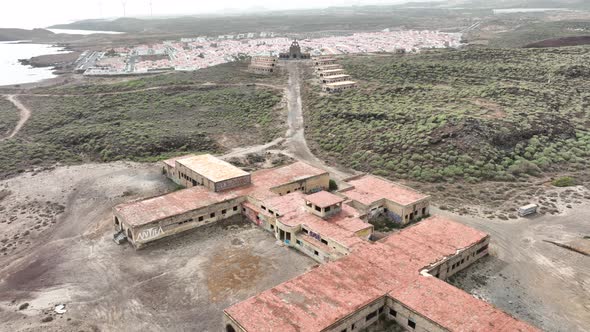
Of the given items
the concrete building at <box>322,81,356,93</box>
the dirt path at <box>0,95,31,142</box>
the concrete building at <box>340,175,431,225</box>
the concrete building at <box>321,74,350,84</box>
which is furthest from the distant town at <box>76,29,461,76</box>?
the concrete building at <box>340,175,431,225</box>

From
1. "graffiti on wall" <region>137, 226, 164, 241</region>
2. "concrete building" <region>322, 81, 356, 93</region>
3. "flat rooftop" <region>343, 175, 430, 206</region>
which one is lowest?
"graffiti on wall" <region>137, 226, 164, 241</region>

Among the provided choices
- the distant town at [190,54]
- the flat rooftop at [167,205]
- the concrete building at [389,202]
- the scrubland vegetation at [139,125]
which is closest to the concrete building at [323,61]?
the scrubland vegetation at [139,125]

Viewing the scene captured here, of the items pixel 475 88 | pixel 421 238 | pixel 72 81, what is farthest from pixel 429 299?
pixel 72 81

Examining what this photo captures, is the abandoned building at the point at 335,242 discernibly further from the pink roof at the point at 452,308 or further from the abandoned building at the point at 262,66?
the abandoned building at the point at 262,66

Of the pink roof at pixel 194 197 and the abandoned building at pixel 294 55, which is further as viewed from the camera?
the abandoned building at pixel 294 55

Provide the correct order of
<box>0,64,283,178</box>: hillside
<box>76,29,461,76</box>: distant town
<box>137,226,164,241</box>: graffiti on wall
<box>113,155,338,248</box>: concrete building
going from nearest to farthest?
<box>137,226,164,241</box>: graffiti on wall < <box>113,155,338,248</box>: concrete building < <box>0,64,283,178</box>: hillside < <box>76,29,461,76</box>: distant town

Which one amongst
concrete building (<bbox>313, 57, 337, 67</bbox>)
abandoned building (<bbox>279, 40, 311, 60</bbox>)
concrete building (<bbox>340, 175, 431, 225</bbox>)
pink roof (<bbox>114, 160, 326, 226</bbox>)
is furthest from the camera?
abandoned building (<bbox>279, 40, 311, 60</bbox>)

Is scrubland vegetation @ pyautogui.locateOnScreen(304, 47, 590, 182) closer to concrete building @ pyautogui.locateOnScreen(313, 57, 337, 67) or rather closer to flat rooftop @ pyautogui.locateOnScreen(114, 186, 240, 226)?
concrete building @ pyautogui.locateOnScreen(313, 57, 337, 67)

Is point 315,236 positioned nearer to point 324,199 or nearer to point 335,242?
point 335,242
